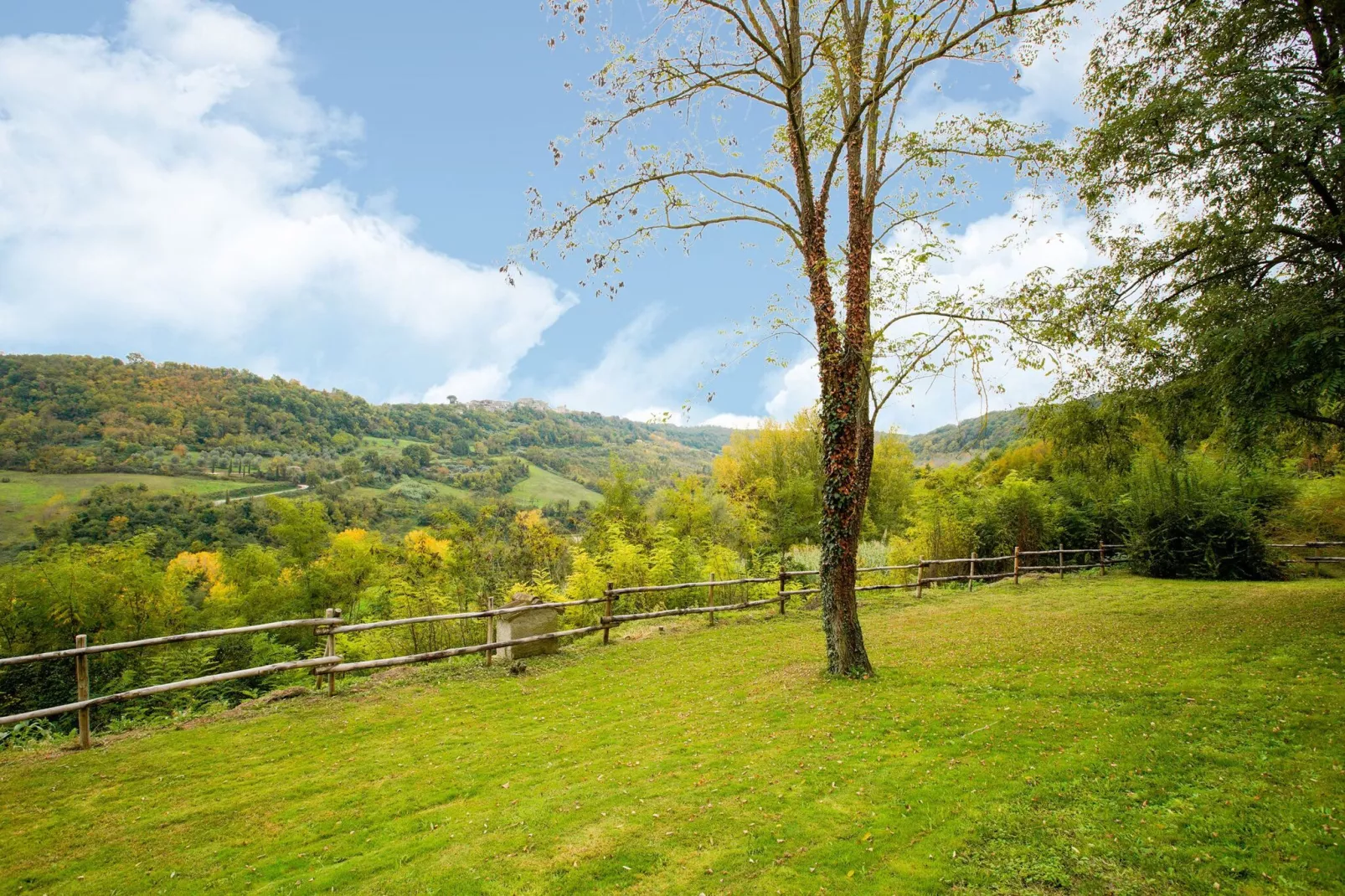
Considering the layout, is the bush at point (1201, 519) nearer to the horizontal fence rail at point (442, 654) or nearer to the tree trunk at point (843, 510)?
the tree trunk at point (843, 510)

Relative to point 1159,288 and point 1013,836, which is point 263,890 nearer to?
point 1013,836

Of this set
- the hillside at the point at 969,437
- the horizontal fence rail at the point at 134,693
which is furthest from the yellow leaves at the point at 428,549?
the hillside at the point at 969,437

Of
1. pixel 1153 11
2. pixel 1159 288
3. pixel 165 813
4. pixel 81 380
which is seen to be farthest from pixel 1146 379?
pixel 81 380

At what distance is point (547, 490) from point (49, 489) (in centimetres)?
4393

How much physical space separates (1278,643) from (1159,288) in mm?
5878

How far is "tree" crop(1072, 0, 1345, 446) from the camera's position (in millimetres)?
6762

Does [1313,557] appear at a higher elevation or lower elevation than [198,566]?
lower

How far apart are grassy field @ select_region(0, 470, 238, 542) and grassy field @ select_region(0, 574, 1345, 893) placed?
40160 millimetres

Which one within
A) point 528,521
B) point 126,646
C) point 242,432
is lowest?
point 126,646

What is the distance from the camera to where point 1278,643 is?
289 inches

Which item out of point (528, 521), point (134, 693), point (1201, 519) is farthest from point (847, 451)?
point (528, 521)

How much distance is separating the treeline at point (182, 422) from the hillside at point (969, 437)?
3086 centimetres

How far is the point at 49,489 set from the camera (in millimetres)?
42375

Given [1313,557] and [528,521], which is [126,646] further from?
[1313,557]
